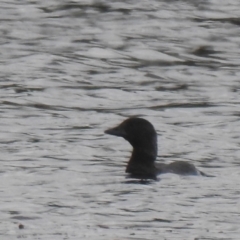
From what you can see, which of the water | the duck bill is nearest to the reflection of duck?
the duck bill

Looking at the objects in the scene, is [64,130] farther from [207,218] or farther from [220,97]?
[207,218]

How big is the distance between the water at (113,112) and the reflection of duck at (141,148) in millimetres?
228

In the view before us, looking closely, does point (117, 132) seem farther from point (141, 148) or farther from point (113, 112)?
point (113, 112)

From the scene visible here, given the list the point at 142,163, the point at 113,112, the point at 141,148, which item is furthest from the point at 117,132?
the point at 113,112

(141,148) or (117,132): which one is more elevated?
(117,132)

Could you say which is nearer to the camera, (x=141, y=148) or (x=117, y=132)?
(x=117, y=132)

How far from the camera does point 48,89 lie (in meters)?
21.1

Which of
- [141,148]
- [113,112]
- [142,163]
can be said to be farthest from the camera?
[113,112]

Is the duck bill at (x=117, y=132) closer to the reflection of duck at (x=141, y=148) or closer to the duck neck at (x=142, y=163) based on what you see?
the reflection of duck at (x=141, y=148)

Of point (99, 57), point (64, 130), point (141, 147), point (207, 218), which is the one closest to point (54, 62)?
point (99, 57)

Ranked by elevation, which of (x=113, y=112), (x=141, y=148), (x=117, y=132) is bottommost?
(x=113, y=112)

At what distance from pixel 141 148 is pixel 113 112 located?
3.73 meters

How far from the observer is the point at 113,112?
1973 cm

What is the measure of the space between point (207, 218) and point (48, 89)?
837cm
